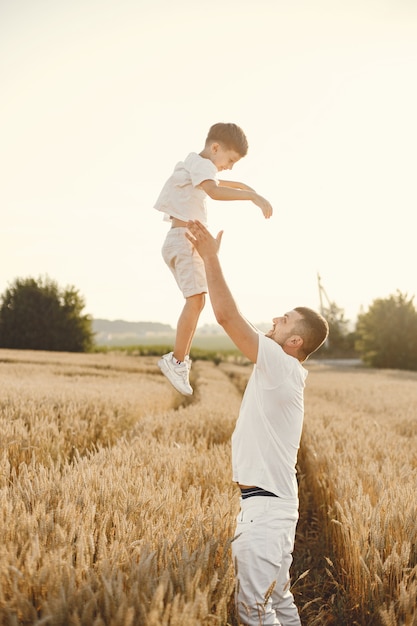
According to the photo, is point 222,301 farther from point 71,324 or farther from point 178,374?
point 71,324

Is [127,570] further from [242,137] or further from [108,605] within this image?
[242,137]

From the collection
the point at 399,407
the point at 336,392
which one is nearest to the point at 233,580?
the point at 399,407

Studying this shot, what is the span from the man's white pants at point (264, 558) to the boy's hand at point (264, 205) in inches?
65.6

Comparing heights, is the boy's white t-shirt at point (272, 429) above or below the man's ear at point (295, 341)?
below

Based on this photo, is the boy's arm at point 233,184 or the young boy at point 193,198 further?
the boy's arm at point 233,184

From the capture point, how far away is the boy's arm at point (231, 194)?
335 centimetres

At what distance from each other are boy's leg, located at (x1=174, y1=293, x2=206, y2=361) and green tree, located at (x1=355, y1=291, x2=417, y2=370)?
4991 centimetres

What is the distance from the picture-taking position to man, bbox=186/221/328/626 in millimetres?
2619

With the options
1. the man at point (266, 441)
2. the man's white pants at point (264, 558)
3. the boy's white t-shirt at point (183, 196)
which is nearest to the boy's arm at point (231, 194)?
the boy's white t-shirt at point (183, 196)

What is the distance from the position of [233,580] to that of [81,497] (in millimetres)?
995

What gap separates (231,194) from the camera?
11.0ft

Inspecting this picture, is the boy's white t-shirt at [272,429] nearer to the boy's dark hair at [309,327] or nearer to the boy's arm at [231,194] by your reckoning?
the boy's dark hair at [309,327]

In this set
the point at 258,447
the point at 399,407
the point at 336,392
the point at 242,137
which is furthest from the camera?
the point at 336,392

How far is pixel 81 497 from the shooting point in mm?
2994
